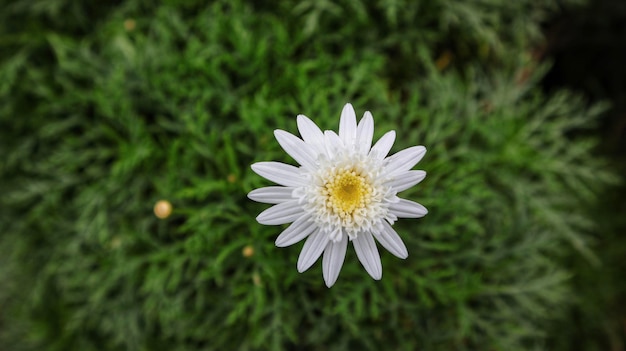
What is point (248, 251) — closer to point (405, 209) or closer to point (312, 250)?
point (312, 250)

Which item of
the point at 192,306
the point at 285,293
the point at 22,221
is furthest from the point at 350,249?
the point at 22,221

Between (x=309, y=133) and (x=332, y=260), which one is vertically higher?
(x=309, y=133)

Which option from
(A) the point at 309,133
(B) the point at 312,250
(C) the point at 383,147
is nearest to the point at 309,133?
(A) the point at 309,133

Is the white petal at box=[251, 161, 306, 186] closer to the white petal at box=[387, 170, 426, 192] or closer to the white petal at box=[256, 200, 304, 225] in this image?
the white petal at box=[256, 200, 304, 225]

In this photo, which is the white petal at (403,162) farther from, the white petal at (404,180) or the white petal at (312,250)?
the white petal at (312,250)

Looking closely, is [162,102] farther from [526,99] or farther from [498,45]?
[526,99]

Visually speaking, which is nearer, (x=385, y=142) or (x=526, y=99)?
(x=385, y=142)
